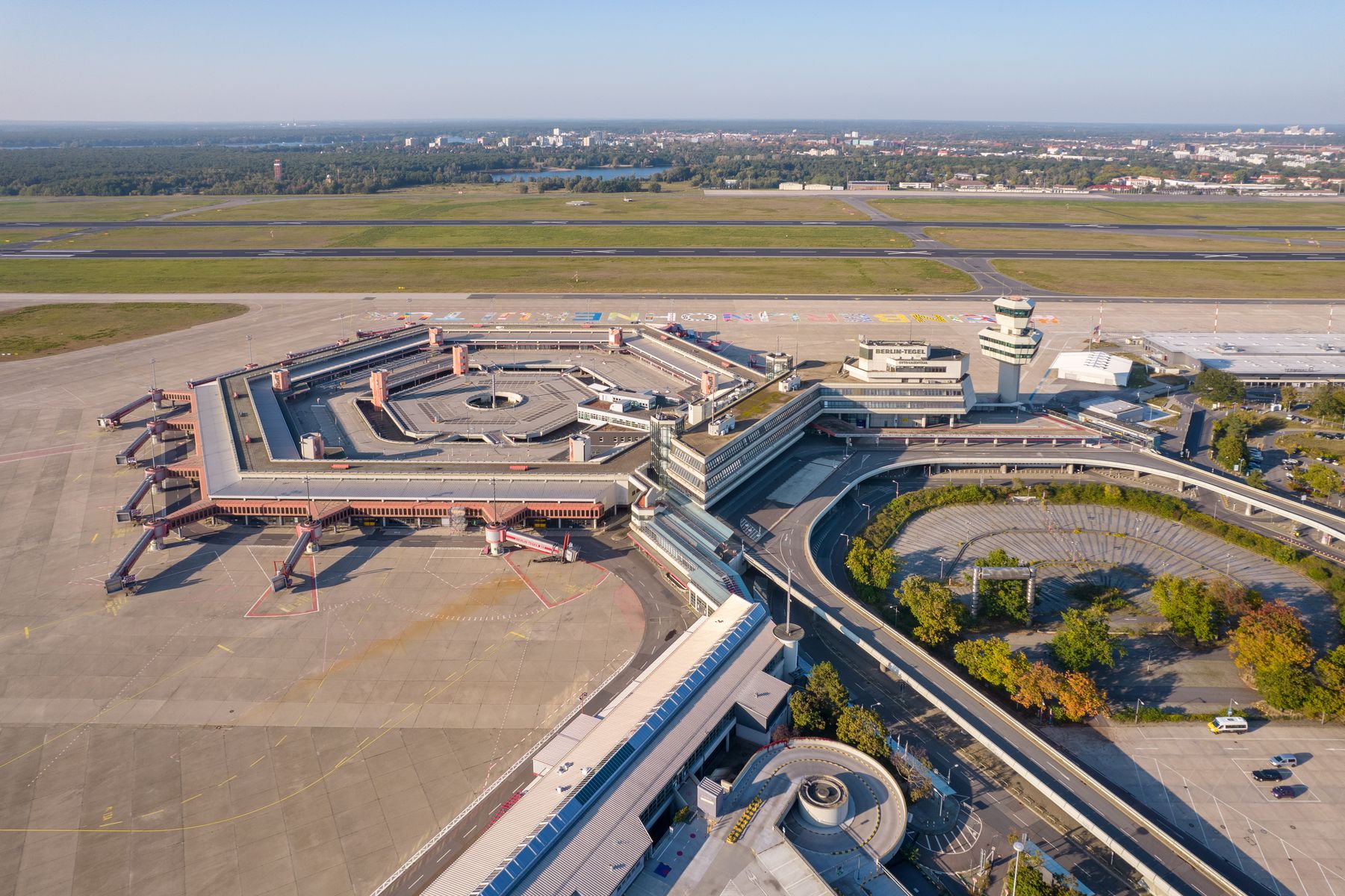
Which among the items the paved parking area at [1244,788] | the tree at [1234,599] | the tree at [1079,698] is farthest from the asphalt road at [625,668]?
the tree at [1234,599]

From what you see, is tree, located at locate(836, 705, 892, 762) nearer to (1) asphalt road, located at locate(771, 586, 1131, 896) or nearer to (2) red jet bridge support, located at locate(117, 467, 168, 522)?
(1) asphalt road, located at locate(771, 586, 1131, 896)

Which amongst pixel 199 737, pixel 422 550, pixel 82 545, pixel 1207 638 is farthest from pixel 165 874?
pixel 1207 638

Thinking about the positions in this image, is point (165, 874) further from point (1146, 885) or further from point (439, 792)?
point (1146, 885)

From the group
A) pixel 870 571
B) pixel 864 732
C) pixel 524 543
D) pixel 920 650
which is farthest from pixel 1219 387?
pixel 524 543

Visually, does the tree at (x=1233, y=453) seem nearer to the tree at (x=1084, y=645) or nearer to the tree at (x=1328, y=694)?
the tree at (x=1328, y=694)

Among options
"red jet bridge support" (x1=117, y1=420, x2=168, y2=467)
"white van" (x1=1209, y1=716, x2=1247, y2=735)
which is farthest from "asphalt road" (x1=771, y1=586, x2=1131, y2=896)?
"red jet bridge support" (x1=117, y1=420, x2=168, y2=467)

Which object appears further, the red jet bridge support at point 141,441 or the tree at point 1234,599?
the red jet bridge support at point 141,441

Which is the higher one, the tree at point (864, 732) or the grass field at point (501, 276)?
the grass field at point (501, 276)
